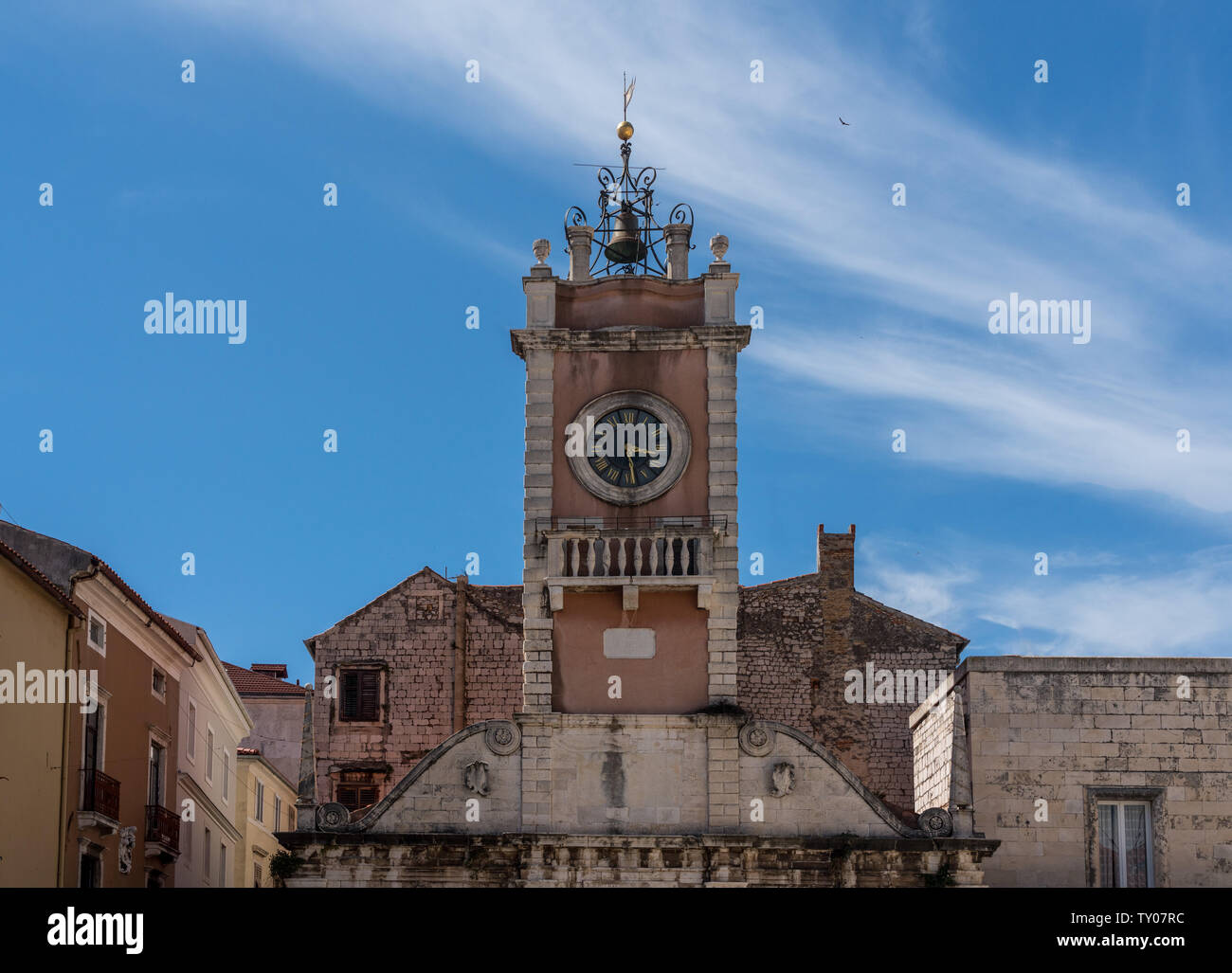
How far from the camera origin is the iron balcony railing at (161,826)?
33.7 m

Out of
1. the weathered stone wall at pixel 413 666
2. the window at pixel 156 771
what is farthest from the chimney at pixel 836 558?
the window at pixel 156 771

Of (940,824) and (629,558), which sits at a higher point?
(629,558)

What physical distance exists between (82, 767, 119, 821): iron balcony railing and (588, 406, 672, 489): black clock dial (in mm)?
9317

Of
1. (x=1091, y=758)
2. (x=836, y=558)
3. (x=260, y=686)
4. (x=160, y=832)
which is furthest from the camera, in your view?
(x=260, y=686)

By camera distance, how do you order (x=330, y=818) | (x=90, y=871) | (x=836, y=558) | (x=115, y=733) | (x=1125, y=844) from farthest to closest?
1. (x=836, y=558)
2. (x=115, y=733)
3. (x=90, y=871)
4. (x=1125, y=844)
5. (x=330, y=818)

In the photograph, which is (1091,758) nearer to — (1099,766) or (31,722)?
(1099,766)

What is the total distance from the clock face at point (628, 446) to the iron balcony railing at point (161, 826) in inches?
407

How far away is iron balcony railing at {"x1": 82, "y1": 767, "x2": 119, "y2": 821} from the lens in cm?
3016

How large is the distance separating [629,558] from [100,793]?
→ 930cm

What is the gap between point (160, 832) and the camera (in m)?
33.9

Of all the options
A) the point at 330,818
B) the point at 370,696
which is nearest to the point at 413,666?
the point at 370,696

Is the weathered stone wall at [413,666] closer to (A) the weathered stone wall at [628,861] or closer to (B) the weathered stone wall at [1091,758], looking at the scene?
(A) the weathered stone wall at [628,861]
